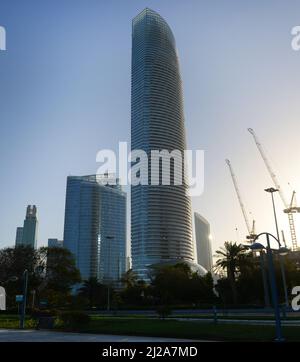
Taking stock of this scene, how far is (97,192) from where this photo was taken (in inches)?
7864

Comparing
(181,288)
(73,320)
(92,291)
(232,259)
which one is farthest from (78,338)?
(92,291)

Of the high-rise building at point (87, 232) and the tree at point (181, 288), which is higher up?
the high-rise building at point (87, 232)

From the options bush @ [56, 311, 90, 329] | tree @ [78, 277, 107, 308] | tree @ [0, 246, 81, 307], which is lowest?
bush @ [56, 311, 90, 329]

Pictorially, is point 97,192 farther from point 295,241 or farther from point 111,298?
point 111,298

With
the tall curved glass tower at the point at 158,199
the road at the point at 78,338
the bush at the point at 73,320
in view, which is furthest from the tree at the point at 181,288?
the tall curved glass tower at the point at 158,199

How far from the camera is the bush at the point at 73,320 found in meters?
29.5

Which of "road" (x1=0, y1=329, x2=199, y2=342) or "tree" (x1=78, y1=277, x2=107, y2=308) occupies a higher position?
"tree" (x1=78, y1=277, x2=107, y2=308)

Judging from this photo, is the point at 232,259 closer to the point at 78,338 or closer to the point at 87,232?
the point at 78,338

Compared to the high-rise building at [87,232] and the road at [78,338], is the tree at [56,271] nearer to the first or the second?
the road at [78,338]

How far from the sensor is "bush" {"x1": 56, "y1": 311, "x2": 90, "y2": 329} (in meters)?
29.5

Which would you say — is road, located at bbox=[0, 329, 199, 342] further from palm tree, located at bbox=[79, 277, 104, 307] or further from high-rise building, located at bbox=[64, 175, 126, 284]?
high-rise building, located at bbox=[64, 175, 126, 284]

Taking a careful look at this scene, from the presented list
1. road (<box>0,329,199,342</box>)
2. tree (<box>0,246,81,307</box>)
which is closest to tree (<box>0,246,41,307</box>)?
tree (<box>0,246,81,307</box>)
